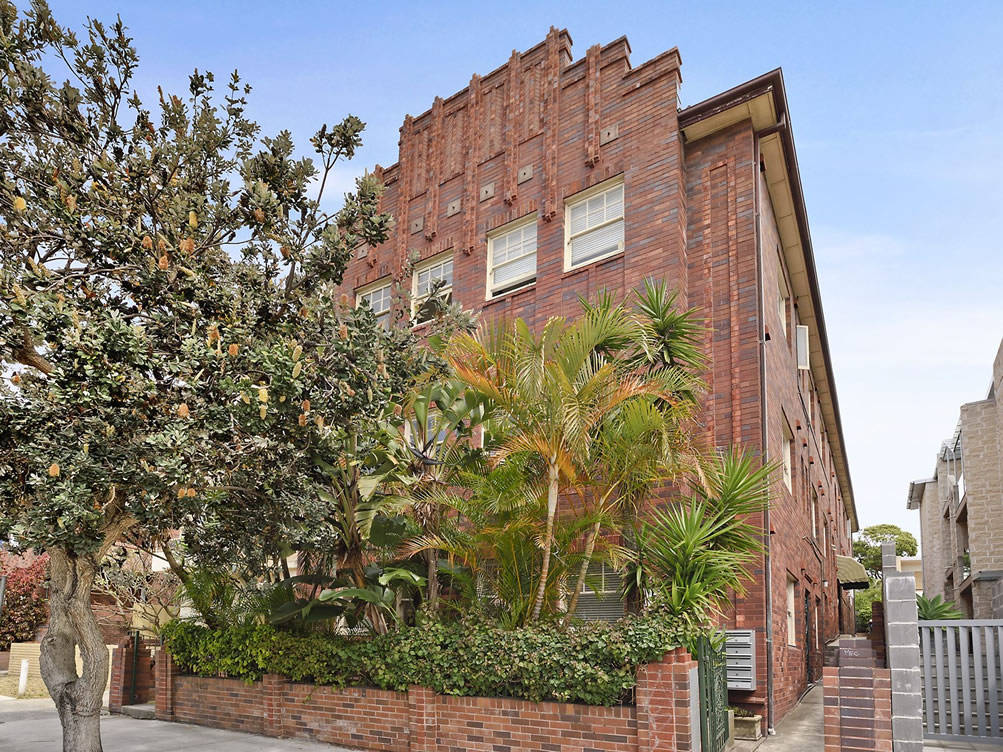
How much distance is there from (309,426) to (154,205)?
3154mm

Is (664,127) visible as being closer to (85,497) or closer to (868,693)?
(868,693)

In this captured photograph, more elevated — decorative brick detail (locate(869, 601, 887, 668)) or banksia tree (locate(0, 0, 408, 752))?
banksia tree (locate(0, 0, 408, 752))

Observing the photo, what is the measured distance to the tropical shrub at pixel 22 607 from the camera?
81.2 feet

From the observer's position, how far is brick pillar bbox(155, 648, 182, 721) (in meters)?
13.8

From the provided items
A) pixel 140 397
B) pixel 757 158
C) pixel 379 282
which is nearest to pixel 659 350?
pixel 757 158

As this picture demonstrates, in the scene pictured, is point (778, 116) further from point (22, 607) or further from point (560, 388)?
point (22, 607)

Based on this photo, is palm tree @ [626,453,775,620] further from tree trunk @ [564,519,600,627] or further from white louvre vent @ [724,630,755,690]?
white louvre vent @ [724,630,755,690]

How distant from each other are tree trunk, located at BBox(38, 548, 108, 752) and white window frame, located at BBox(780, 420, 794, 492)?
11236mm

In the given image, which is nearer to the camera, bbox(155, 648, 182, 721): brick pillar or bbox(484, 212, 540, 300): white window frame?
bbox(155, 648, 182, 721): brick pillar

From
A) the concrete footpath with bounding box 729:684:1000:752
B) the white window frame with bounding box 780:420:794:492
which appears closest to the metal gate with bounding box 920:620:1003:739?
the concrete footpath with bounding box 729:684:1000:752

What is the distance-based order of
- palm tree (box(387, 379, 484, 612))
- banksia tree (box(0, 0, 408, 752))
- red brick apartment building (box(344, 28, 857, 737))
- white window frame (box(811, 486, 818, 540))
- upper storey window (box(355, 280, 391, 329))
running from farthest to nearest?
white window frame (box(811, 486, 818, 540)) → upper storey window (box(355, 280, 391, 329)) → red brick apartment building (box(344, 28, 857, 737)) → palm tree (box(387, 379, 484, 612)) → banksia tree (box(0, 0, 408, 752))

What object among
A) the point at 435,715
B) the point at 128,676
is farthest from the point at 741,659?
the point at 128,676

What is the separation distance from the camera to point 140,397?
8.01 metres

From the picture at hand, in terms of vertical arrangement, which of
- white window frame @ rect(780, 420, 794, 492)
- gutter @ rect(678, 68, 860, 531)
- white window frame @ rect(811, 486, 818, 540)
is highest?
gutter @ rect(678, 68, 860, 531)
